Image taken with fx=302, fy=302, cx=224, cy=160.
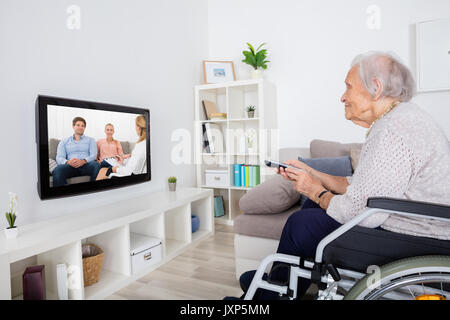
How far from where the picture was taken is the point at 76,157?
192cm

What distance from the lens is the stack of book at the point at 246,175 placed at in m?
2.99

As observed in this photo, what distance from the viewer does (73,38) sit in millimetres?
2023

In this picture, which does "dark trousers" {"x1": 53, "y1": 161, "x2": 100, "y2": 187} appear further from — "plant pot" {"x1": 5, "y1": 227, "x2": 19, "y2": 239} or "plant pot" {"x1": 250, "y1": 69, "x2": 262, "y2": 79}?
"plant pot" {"x1": 250, "y1": 69, "x2": 262, "y2": 79}

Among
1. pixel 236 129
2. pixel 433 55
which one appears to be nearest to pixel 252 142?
pixel 236 129

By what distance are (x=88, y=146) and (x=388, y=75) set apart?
1.75m

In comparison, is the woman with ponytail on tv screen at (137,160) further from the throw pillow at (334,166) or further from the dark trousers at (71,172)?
the throw pillow at (334,166)

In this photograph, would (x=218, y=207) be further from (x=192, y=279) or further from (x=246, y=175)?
(x=192, y=279)

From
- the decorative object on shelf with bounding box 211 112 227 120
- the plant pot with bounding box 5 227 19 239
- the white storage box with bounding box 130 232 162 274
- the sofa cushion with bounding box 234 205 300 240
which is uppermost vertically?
the decorative object on shelf with bounding box 211 112 227 120

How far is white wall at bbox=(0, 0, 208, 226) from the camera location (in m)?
1.70

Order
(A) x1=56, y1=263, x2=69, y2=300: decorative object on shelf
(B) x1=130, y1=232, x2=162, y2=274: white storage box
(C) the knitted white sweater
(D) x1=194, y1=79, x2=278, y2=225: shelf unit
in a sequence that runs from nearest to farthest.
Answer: (C) the knitted white sweater, (A) x1=56, y1=263, x2=69, y2=300: decorative object on shelf, (B) x1=130, y1=232, x2=162, y2=274: white storage box, (D) x1=194, y1=79, x2=278, y2=225: shelf unit

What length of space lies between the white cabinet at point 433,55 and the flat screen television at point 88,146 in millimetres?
2333

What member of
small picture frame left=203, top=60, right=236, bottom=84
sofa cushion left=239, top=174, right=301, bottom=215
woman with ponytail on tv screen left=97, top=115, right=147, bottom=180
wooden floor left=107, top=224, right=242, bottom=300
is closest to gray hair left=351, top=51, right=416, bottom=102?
sofa cushion left=239, top=174, right=301, bottom=215

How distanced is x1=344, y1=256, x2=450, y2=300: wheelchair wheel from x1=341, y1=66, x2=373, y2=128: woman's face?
0.54 metres

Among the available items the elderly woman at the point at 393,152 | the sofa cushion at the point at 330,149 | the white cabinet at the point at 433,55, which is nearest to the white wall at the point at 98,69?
the sofa cushion at the point at 330,149
